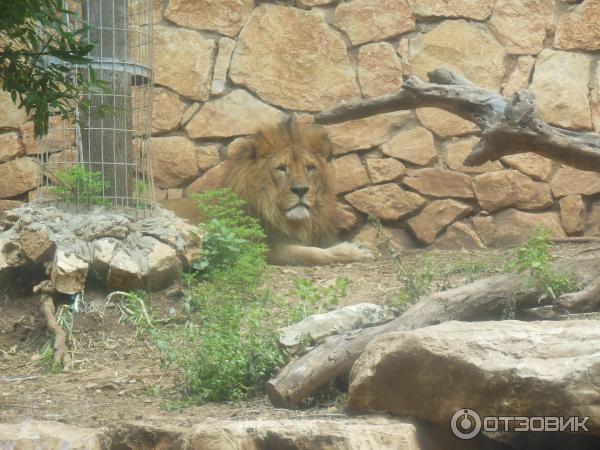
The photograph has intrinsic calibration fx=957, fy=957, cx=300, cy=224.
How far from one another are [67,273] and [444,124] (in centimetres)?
394

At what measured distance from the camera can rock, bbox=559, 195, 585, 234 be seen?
884cm

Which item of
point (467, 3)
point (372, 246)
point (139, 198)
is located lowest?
point (372, 246)

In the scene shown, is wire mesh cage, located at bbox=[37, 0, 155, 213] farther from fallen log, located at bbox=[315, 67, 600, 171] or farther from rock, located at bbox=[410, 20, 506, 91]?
fallen log, located at bbox=[315, 67, 600, 171]

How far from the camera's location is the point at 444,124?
29.0ft

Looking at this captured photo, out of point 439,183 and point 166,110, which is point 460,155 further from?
point 166,110

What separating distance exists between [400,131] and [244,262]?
2702 millimetres

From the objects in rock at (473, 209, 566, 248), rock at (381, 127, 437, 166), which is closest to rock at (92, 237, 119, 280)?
rock at (381, 127, 437, 166)

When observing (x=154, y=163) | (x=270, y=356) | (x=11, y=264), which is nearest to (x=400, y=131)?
(x=154, y=163)

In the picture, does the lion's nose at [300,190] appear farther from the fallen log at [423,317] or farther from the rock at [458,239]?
the fallen log at [423,317]

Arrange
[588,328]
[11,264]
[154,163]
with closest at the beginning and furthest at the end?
[588,328], [11,264], [154,163]

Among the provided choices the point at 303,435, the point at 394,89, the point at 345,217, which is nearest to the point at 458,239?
the point at 345,217

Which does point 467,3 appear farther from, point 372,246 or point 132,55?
point 132,55

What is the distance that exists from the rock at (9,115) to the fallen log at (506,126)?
4.36 metres

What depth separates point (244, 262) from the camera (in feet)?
22.4
